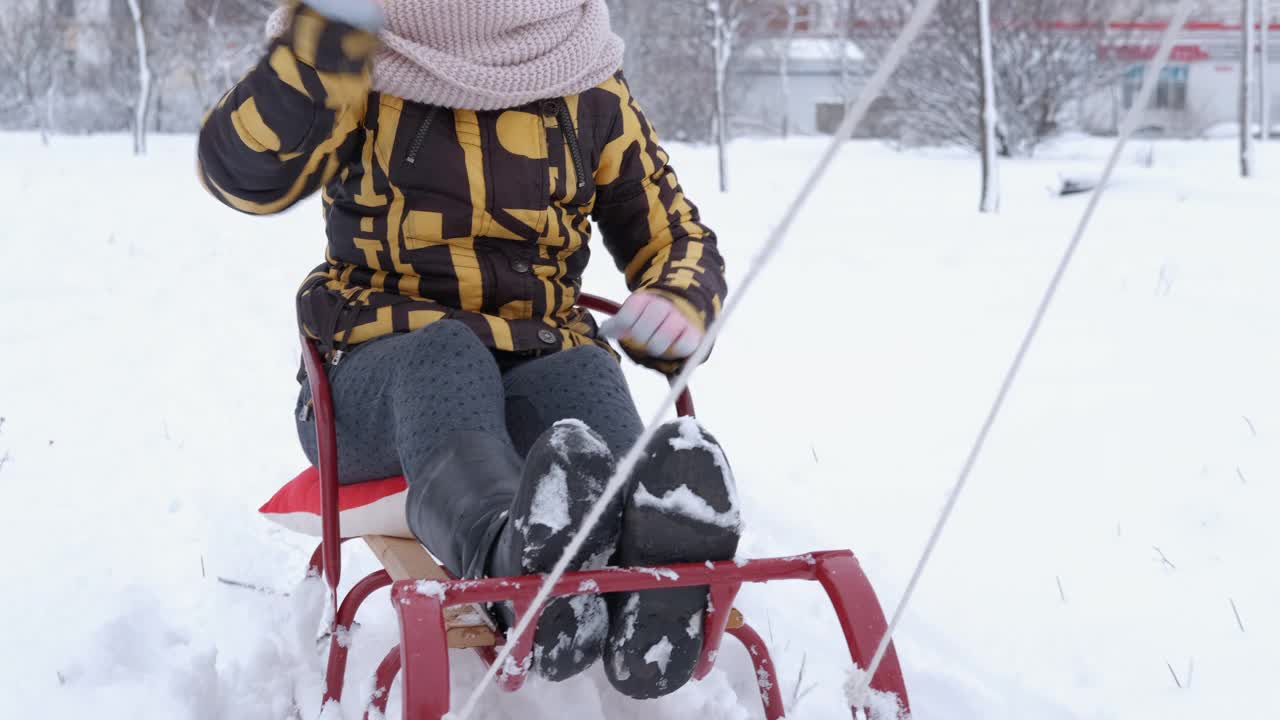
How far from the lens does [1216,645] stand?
1818mm

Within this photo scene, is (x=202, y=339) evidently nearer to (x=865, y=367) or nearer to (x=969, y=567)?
(x=865, y=367)

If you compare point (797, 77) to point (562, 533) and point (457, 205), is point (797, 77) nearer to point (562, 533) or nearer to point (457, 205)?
point (457, 205)

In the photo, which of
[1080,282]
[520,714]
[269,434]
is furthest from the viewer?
[1080,282]

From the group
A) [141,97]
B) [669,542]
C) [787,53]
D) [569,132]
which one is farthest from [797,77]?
[669,542]

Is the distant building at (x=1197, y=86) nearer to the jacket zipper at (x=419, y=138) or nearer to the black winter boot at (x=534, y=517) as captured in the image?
the jacket zipper at (x=419, y=138)

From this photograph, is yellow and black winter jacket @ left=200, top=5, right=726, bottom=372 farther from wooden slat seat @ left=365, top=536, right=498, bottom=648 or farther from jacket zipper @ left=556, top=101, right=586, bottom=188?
wooden slat seat @ left=365, top=536, right=498, bottom=648

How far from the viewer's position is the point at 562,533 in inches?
40.8

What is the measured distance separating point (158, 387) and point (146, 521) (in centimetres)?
116

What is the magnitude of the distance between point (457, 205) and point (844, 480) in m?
1.38

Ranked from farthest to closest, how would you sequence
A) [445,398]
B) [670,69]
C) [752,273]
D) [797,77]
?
1. [797,77]
2. [670,69]
3. [445,398]
4. [752,273]

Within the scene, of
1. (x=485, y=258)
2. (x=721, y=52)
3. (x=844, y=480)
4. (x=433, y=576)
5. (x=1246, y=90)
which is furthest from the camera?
(x=721, y=52)

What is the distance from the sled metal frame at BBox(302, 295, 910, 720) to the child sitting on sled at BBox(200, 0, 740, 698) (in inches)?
1.1

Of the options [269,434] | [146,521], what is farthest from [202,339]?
[146,521]

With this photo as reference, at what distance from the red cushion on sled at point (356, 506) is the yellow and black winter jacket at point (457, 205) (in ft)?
0.65
